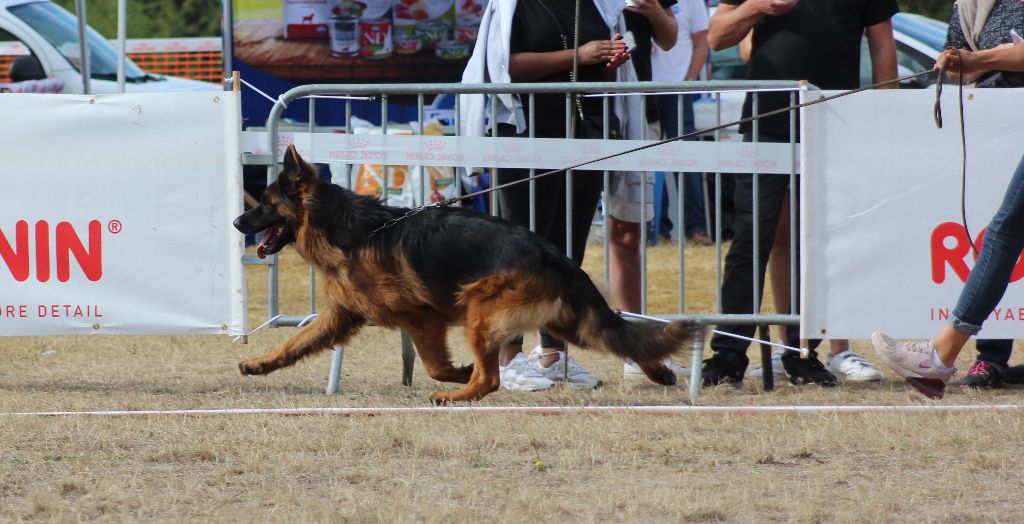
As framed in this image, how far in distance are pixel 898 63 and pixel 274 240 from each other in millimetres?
8019

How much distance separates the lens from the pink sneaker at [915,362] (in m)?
5.03

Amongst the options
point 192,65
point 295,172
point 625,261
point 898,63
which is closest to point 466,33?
point 192,65

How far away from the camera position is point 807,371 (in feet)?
20.5

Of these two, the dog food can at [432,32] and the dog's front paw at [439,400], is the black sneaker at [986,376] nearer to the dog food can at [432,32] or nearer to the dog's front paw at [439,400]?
the dog's front paw at [439,400]

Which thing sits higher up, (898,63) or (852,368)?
(898,63)

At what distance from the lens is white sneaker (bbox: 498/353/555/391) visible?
20.2ft

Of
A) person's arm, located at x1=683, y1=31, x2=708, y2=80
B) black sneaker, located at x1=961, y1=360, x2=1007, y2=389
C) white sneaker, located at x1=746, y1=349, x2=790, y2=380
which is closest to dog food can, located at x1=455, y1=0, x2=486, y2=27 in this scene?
person's arm, located at x1=683, y1=31, x2=708, y2=80

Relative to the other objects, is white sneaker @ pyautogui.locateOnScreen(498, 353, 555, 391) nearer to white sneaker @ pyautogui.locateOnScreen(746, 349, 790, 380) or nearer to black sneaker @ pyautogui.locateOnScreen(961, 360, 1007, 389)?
white sneaker @ pyautogui.locateOnScreen(746, 349, 790, 380)

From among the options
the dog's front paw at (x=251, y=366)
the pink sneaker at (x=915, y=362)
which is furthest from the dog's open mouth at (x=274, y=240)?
the pink sneaker at (x=915, y=362)

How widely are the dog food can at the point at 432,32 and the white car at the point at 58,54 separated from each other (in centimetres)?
203

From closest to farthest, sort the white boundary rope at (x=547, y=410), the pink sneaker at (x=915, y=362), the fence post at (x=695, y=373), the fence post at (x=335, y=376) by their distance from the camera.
Answer: the pink sneaker at (x=915, y=362)
the white boundary rope at (x=547, y=410)
the fence post at (x=695, y=373)
the fence post at (x=335, y=376)

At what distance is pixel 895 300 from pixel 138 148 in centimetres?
350

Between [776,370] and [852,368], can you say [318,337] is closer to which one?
[776,370]

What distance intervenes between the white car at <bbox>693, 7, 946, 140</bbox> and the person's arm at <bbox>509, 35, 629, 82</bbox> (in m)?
5.95
